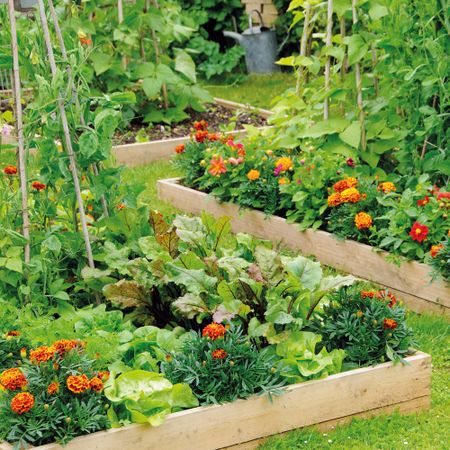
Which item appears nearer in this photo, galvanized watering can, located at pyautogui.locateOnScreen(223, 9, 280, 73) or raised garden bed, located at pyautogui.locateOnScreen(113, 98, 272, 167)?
raised garden bed, located at pyautogui.locateOnScreen(113, 98, 272, 167)

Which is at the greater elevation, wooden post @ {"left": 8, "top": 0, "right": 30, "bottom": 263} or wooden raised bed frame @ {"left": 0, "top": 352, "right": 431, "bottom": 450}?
wooden post @ {"left": 8, "top": 0, "right": 30, "bottom": 263}

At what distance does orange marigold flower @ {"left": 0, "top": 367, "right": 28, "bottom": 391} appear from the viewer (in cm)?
305

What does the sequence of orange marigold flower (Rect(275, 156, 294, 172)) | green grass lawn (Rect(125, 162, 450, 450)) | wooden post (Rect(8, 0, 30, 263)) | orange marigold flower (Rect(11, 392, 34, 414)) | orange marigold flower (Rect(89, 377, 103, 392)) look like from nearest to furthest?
orange marigold flower (Rect(11, 392, 34, 414)) < orange marigold flower (Rect(89, 377, 103, 392)) < green grass lawn (Rect(125, 162, 450, 450)) < wooden post (Rect(8, 0, 30, 263)) < orange marigold flower (Rect(275, 156, 294, 172))

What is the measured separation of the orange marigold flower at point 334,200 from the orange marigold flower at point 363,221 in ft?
0.57

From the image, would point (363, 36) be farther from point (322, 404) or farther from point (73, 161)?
point (322, 404)

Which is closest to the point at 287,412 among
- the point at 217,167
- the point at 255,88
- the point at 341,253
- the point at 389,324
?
the point at 389,324

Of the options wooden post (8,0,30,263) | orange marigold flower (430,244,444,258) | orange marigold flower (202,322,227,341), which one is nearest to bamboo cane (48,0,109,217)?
wooden post (8,0,30,263)

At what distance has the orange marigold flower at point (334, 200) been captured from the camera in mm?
5027

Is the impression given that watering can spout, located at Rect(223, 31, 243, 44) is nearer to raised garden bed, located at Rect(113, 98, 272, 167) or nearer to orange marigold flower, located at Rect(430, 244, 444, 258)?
raised garden bed, located at Rect(113, 98, 272, 167)

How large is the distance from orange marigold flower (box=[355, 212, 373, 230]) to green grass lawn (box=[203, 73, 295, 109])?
4.33 metres

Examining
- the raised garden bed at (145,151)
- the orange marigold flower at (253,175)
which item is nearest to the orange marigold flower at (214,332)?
the orange marigold flower at (253,175)

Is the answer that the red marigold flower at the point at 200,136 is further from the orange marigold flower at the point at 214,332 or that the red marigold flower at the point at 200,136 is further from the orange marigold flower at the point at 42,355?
the orange marigold flower at the point at 42,355

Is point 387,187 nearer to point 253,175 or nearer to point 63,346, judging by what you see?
point 253,175

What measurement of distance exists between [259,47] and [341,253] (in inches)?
240
